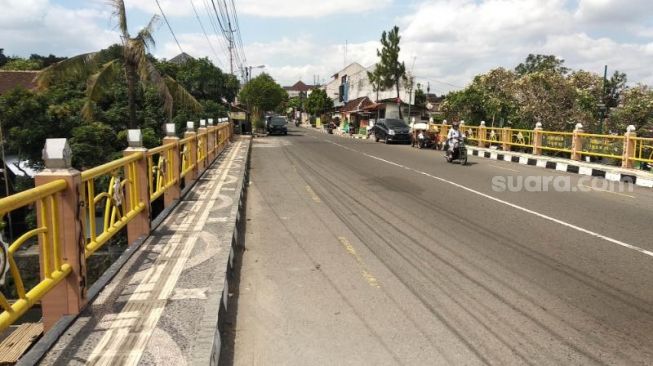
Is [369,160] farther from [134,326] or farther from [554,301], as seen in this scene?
[134,326]

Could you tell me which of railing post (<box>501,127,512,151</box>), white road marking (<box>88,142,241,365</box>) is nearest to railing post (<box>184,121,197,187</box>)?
white road marking (<box>88,142,241,365</box>)

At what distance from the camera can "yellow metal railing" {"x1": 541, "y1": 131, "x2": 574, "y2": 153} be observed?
65.5ft

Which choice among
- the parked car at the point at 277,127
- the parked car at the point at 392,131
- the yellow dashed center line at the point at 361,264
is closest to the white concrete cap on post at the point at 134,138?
the yellow dashed center line at the point at 361,264

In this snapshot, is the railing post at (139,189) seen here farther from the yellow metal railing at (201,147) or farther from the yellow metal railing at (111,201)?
the yellow metal railing at (201,147)

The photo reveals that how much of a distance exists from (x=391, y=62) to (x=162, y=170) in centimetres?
5025

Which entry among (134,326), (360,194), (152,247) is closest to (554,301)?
(134,326)

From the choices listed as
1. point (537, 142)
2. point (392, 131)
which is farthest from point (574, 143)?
point (392, 131)

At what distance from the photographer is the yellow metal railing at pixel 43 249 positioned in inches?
125

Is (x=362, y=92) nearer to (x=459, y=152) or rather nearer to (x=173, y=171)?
(x=459, y=152)

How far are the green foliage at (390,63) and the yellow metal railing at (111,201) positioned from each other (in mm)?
51743

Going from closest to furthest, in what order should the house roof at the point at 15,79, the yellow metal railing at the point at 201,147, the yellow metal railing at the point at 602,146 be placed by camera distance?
the yellow metal railing at the point at 201,147 → the yellow metal railing at the point at 602,146 → the house roof at the point at 15,79

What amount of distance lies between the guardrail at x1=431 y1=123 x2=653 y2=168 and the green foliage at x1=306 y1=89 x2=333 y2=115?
66.9m

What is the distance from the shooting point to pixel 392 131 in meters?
33.8

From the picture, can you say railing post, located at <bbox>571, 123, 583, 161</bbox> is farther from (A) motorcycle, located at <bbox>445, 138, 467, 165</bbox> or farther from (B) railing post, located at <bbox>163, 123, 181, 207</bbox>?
(B) railing post, located at <bbox>163, 123, 181, 207</bbox>
